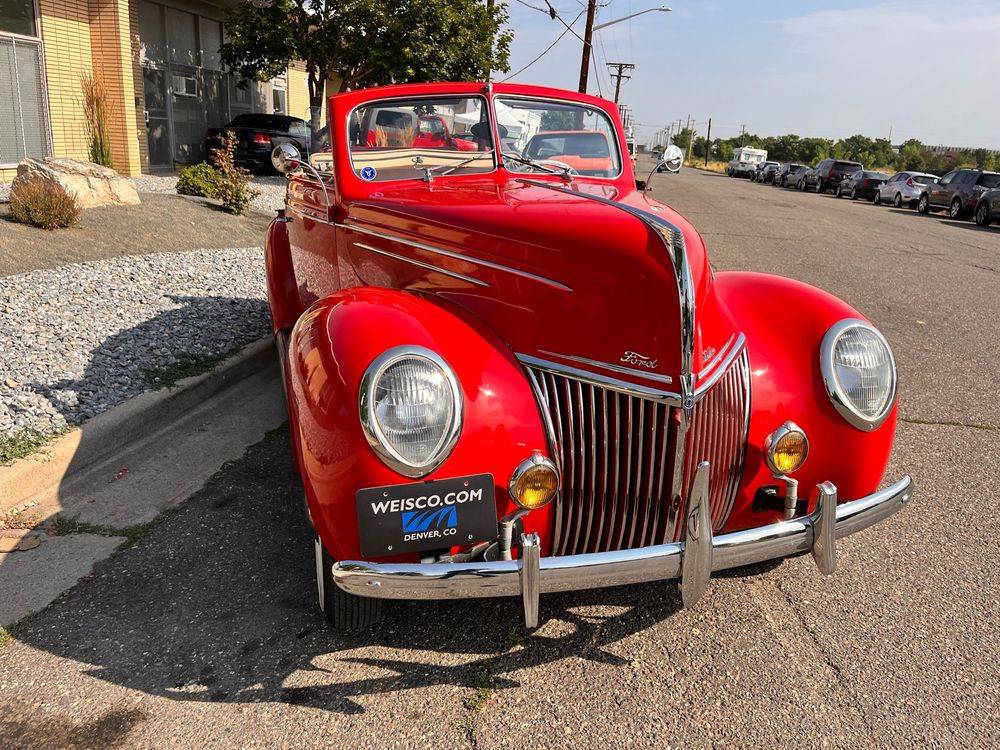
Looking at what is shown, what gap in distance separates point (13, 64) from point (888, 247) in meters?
14.3

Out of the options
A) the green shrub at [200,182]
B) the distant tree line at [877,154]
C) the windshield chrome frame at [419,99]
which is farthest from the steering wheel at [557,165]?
the distant tree line at [877,154]

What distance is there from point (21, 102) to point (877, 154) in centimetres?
6551

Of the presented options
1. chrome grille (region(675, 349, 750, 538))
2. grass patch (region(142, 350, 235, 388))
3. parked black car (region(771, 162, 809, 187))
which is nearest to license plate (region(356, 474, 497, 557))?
chrome grille (region(675, 349, 750, 538))

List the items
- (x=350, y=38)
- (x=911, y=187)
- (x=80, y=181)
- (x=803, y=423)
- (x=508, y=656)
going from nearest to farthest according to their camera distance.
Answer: (x=508, y=656), (x=803, y=423), (x=80, y=181), (x=350, y=38), (x=911, y=187)

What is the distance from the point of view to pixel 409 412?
2244 millimetres

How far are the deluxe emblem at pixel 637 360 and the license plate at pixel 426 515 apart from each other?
0.57 metres

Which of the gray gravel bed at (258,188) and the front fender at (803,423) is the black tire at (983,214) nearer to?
the gray gravel bed at (258,188)

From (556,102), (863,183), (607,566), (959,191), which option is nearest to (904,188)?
(863,183)

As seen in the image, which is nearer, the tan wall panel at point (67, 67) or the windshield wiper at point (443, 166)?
the windshield wiper at point (443, 166)

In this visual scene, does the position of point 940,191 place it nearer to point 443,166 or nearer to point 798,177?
point 798,177

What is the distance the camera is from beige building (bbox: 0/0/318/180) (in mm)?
12266

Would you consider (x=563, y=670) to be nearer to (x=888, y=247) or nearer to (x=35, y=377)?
(x=35, y=377)

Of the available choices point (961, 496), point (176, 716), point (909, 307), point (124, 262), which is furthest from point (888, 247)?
point (176, 716)

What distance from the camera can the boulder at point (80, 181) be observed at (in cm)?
820
